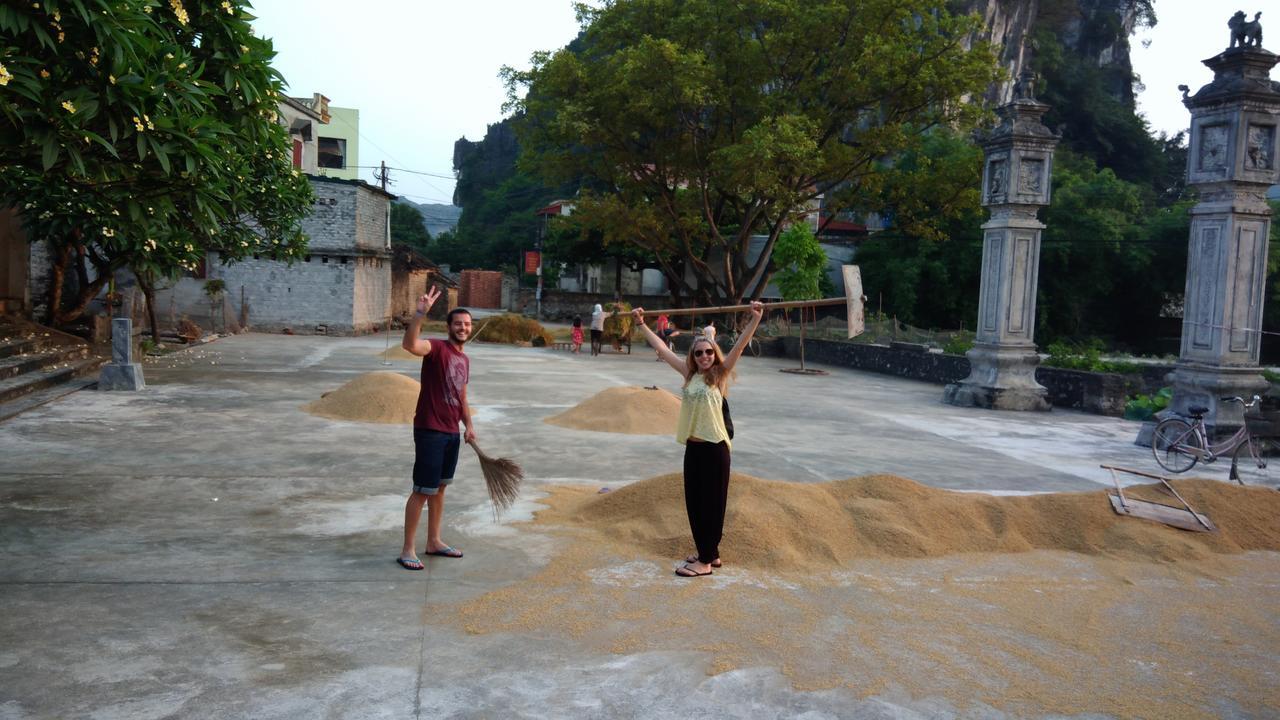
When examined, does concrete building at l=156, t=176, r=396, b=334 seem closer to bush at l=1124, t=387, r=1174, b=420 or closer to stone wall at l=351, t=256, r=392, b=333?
stone wall at l=351, t=256, r=392, b=333

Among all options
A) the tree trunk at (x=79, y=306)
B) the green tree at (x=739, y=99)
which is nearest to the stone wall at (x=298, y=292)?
the green tree at (x=739, y=99)

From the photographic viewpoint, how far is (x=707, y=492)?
5.88m

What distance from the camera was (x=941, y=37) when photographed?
24.8 m

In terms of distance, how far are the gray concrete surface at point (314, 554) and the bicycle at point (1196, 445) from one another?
411mm

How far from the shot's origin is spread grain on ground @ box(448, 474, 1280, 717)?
439 cm

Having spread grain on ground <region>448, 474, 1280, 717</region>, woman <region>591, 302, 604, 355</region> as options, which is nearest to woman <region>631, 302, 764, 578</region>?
spread grain on ground <region>448, 474, 1280, 717</region>

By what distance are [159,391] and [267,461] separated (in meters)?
6.34

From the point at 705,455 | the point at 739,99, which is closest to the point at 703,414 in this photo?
the point at 705,455

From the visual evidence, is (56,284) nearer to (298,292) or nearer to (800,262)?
(298,292)

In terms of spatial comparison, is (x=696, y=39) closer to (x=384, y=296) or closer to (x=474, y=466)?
(x=384, y=296)

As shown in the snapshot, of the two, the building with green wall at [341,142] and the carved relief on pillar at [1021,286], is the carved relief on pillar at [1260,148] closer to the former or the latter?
the carved relief on pillar at [1021,286]

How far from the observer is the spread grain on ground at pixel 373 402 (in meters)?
12.1

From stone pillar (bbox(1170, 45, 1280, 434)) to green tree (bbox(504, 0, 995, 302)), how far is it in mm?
11887

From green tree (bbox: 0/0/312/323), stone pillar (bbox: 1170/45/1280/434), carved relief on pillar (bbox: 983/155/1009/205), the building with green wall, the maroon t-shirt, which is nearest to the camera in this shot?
green tree (bbox: 0/0/312/323)
